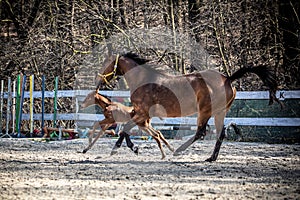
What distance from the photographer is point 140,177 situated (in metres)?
6.22

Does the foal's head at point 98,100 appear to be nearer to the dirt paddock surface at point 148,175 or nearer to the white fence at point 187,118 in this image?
the dirt paddock surface at point 148,175

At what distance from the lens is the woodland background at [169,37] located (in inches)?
585

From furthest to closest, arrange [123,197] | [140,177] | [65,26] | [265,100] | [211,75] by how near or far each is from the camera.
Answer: [65,26]
[265,100]
[211,75]
[140,177]
[123,197]

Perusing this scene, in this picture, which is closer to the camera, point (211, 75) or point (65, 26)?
point (211, 75)

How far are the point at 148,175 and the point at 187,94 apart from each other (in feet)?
8.04

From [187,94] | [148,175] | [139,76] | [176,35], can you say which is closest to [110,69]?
[139,76]

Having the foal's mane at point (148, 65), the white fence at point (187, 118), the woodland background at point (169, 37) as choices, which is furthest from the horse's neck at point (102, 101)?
the woodland background at point (169, 37)

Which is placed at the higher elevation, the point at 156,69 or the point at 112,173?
the point at 156,69

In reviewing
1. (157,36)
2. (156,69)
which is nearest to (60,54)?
(157,36)

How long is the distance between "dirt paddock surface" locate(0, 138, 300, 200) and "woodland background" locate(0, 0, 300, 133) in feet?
18.4

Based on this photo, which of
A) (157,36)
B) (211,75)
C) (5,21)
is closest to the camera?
(211,75)

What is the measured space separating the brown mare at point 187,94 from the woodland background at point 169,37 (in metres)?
5.38

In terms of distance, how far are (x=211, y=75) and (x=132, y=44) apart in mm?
8106

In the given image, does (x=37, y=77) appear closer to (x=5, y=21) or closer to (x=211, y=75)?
(x=5, y=21)
